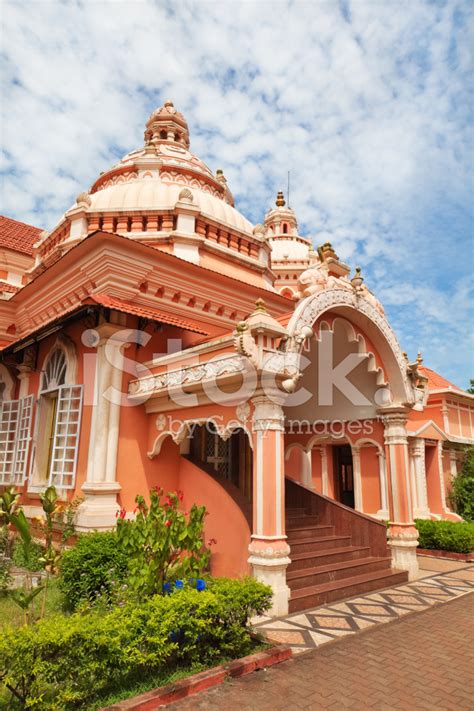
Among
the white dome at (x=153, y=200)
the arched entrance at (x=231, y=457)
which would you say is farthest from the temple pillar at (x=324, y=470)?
the white dome at (x=153, y=200)

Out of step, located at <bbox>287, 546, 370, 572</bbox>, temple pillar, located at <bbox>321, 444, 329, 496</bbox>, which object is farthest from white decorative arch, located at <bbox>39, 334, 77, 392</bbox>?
temple pillar, located at <bbox>321, 444, 329, 496</bbox>

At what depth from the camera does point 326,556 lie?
813 centimetres

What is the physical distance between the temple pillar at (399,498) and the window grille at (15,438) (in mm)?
7423

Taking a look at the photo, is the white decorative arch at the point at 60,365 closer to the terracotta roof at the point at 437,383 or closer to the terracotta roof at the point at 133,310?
the terracotta roof at the point at 133,310

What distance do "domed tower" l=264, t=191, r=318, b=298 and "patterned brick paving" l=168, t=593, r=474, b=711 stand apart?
62.0 ft

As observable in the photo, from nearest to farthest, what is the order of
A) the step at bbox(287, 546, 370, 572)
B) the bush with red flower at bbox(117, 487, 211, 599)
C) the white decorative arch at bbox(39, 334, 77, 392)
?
the bush with red flower at bbox(117, 487, 211, 599)
the step at bbox(287, 546, 370, 572)
the white decorative arch at bbox(39, 334, 77, 392)

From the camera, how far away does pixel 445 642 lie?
5.79m

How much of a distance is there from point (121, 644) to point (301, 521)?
5.77 metres

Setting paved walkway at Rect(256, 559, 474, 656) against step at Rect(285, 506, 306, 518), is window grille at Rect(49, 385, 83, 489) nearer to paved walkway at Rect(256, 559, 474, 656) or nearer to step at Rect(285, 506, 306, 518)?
step at Rect(285, 506, 306, 518)

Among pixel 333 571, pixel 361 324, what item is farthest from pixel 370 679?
pixel 361 324

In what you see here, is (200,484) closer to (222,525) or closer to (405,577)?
(222,525)

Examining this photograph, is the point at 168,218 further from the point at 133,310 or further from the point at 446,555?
the point at 446,555

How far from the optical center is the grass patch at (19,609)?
589cm

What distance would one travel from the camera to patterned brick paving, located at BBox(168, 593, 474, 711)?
13.9 feet
